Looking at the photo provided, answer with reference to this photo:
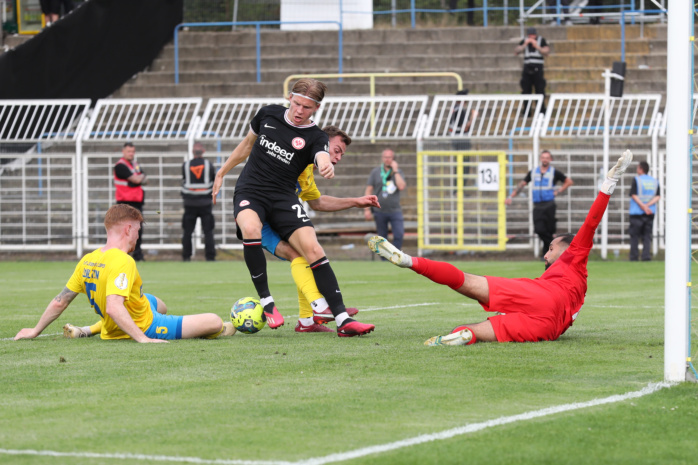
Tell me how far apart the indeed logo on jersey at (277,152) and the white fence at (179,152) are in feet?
44.6

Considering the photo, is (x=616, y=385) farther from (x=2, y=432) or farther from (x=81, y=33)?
(x=81, y=33)

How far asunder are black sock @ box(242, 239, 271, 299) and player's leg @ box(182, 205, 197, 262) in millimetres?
12526

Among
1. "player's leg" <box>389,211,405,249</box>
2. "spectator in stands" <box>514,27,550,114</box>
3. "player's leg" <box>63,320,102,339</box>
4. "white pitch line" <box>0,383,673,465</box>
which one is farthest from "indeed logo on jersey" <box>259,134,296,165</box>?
"spectator in stands" <box>514,27,550,114</box>

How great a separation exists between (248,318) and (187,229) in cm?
1311

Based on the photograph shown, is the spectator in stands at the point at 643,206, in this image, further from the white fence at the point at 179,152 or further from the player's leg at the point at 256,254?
the player's leg at the point at 256,254

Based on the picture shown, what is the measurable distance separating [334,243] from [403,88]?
5581 millimetres

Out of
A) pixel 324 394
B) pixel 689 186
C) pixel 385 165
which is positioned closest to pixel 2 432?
pixel 324 394

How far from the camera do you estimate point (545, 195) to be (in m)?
20.3

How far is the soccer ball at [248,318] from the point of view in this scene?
8.23m

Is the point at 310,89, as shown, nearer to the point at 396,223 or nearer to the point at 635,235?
the point at 396,223

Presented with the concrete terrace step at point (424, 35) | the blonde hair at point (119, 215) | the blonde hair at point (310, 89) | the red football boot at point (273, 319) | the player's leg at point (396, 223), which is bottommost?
the red football boot at point (273, 319)

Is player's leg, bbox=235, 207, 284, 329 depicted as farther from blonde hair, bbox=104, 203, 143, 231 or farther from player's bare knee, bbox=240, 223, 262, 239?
blonde hair, bbox=104, 203, 143, 231

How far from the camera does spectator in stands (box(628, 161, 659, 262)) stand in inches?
782

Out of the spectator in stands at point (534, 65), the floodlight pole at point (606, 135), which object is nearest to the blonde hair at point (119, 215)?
the floodlight pole at point (606, 135)
